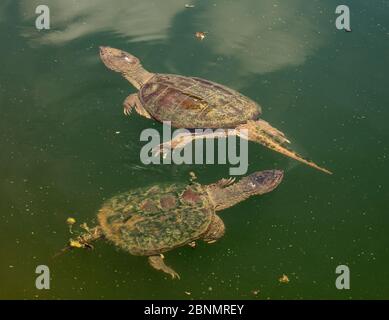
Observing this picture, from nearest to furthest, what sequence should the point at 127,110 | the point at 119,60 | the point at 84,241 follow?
the point at 84,241 < the point at 127,110 < the point at 119,60

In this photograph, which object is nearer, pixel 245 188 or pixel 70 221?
pixel 70 221

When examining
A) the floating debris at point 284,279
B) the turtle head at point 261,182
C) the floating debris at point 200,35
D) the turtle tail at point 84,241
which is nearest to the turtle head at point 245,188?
the turtle head at point 261,182

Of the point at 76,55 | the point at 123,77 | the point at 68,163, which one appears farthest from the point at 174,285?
the point at 76,55

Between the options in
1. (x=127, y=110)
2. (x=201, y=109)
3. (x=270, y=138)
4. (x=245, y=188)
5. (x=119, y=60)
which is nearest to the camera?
(x=245, y=188)

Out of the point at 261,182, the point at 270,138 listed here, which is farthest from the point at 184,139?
the point at 261,182

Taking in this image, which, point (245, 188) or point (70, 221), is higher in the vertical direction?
point (245, 188)

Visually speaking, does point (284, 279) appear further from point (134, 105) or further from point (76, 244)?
point (134, 105)
